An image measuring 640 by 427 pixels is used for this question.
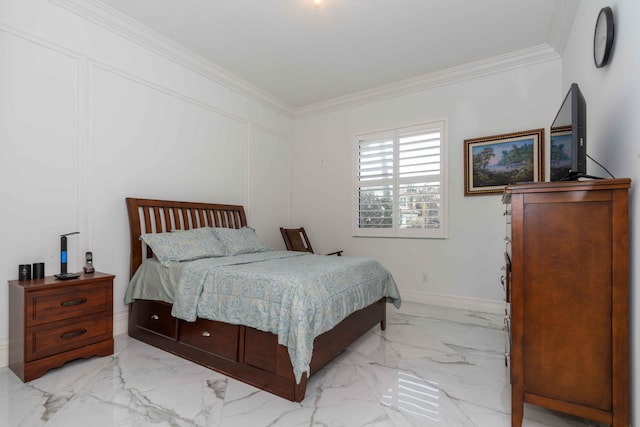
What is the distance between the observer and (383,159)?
4.58 meters

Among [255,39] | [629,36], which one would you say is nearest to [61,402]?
[255,39]

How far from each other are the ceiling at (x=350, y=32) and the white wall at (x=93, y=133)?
0.38m

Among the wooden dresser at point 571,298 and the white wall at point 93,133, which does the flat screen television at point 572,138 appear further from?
the white wall at point 93,133

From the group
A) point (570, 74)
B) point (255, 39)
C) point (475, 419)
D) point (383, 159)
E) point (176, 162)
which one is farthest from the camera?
point (383, 159)

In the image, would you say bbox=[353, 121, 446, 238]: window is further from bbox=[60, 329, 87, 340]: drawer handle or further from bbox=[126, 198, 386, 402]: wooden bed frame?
bbox=[60, 329, 87, 340]: drawer handle

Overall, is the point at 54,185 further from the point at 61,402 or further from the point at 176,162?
Result: the point at 61,402

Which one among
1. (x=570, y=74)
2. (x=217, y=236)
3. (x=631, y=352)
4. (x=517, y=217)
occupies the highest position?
(x=570, y=74)

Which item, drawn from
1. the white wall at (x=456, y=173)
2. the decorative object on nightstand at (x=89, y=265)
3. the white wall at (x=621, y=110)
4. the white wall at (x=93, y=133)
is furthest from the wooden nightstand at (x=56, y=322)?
the white wall at (x=621, y=110)

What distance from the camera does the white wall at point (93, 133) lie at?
7.91 feet

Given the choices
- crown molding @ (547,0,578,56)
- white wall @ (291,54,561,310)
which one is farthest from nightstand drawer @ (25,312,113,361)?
crown molding @ (547,0,578,56)

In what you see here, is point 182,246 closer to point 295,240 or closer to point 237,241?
point 237,241

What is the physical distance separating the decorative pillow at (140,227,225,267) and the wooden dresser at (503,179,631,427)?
248 centimetres

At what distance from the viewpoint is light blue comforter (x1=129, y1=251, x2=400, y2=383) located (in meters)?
1.92

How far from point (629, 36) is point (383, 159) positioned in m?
3.01
